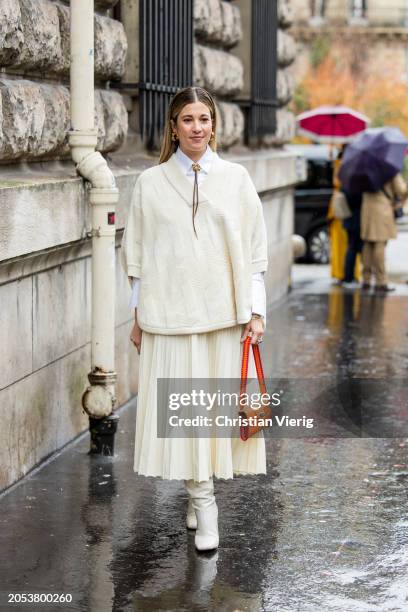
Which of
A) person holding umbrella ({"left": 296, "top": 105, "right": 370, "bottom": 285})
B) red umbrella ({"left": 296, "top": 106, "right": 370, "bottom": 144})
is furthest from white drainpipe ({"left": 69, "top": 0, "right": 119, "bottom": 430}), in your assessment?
red umbrella ({"left": 296, "top": 106, "right": 370, "bottom": 144})

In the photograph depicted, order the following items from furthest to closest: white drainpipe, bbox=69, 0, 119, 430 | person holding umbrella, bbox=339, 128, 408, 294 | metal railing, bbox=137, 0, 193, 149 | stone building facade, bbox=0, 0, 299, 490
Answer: person holding umbrella, bbox=339, 128, 408, 294 → metal railing, bbox=137, 0, 193, 149 → white drainpipe, bbox=69, 0, 119, 430 → stone building facade, bbox=0, 0, 299, 490

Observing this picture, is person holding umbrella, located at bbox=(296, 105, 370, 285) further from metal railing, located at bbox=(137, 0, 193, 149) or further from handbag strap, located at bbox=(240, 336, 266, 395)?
handbag strap, located at bbox=(240, 336, 266, 395)

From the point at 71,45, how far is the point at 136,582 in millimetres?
3049

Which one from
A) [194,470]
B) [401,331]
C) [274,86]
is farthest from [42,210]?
[274,86]

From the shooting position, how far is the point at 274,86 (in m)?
14.4

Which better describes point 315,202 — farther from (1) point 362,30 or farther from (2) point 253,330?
(1) point 362,30

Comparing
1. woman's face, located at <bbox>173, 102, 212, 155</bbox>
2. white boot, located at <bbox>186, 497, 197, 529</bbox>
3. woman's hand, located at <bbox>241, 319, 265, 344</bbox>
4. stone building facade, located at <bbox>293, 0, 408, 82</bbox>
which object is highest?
stone building facade, located at <bbox>293, 0, 408, 82</bbox>

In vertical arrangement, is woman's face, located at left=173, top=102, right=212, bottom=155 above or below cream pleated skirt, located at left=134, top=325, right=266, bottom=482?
above

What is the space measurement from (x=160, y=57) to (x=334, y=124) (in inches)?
359

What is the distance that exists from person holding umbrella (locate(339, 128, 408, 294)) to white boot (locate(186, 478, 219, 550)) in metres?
10.4

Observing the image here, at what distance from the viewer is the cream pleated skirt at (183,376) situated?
5.63 m

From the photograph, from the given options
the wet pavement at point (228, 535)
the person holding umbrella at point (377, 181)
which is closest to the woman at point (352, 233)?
the person holding umbrella at point (377, 181)

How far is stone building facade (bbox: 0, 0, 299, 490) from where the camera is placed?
21.3ft

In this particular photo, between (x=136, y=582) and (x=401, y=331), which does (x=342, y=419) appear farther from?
(x=401, y=331)
